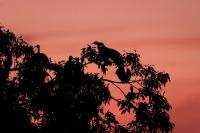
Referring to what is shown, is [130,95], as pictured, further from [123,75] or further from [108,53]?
[108,53]

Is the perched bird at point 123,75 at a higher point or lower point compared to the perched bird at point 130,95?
higher

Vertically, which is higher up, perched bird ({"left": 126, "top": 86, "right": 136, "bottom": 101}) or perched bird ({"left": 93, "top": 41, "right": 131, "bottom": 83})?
perched bird ({"left": 93, "top": 41, "right": 131, "bottom": 83})

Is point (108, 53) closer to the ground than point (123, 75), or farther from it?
farther from it

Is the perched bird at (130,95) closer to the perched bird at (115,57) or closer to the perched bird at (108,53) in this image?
the perched bird at (115,57)

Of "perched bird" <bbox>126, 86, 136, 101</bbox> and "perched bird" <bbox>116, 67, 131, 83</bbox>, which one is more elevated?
"perched bird" <bbox>116, 67, 131, 83</bbox>

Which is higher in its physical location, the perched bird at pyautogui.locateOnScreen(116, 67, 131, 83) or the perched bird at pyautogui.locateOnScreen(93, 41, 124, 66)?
the perched bird at pyautogui.locateOnScreen(93, 41, 124, 66)

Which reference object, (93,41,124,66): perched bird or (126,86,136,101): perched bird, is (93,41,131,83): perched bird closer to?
(93,41,124,66): perched bird

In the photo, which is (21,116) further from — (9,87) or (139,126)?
(139,126)

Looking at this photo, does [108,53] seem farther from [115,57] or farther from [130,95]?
[130,95]

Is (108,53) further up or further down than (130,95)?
further up

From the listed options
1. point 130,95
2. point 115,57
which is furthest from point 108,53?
point 130,95

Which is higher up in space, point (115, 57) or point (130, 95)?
point (115, 57)

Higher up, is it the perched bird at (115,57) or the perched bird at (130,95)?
the perched bird at (115,57)

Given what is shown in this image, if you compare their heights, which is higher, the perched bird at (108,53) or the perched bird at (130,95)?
the perched bird at (108,53)
